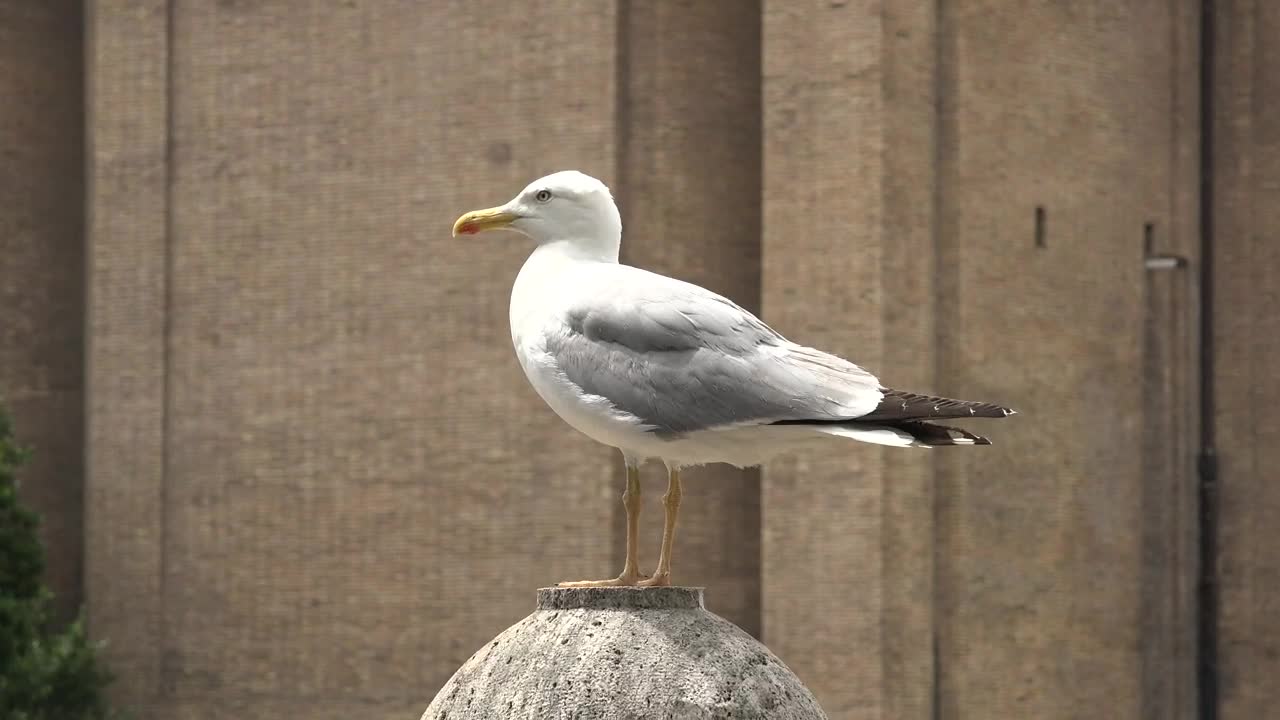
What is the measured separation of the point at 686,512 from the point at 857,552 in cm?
180

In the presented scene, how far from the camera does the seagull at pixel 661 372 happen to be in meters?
7.39

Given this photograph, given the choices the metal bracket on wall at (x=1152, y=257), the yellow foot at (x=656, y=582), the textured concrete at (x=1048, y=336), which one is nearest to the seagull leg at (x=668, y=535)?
the yellow foot at (x=656, y=582)

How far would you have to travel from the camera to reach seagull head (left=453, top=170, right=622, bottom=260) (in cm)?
798

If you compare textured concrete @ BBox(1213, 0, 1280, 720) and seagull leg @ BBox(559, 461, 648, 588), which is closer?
seagull leg @ BBox(559, 461, 648, 588)

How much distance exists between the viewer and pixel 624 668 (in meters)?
7.24

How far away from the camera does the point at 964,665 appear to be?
801 inches

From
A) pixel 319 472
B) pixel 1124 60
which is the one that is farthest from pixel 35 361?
pixel 1124 60

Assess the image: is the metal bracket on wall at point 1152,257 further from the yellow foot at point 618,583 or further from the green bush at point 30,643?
the yellow foot at point 618,583

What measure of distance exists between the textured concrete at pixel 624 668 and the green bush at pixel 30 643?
13.8m

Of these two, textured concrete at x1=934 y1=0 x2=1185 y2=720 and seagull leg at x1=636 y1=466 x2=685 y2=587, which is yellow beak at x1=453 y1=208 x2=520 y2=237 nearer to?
seagull leg at x1=636 y1=466 x2=685 y2=587

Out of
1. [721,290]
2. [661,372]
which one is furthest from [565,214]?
[721,290]

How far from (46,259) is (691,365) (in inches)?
688

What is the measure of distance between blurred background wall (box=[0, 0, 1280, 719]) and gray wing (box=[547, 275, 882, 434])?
1200 centimetres

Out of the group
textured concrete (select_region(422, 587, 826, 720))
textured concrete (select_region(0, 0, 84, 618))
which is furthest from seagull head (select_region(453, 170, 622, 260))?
textured concrete (select_region(0, 0, 84, 618))
